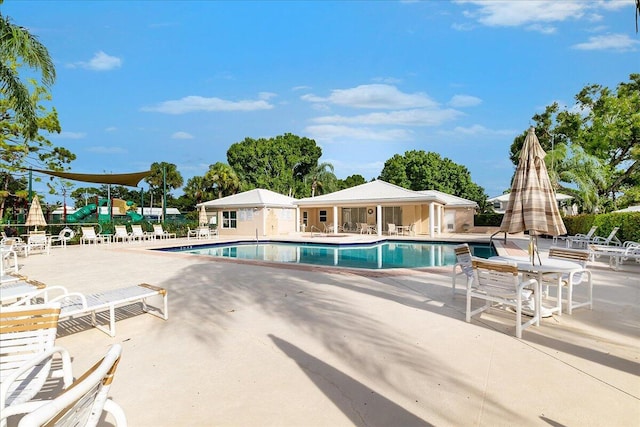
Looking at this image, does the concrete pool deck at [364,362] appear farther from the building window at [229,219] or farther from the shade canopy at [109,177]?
the building window at [229,219]

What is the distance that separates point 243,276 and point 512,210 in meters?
5.85

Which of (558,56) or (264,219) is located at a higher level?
(558,56)

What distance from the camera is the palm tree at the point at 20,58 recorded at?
9.66m

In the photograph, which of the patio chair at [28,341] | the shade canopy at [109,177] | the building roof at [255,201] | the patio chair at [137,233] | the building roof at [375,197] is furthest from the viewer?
the building roof at [255,201]

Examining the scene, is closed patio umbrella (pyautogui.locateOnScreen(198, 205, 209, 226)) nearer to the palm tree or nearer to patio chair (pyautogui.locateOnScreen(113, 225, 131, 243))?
patio chair (pyautogui.locateOnScreen(113, 225, 131, 243))

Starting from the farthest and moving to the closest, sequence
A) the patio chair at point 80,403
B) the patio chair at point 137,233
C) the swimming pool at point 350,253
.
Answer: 1. the patio chair at point 137,233
2. the swimming pool at point 350,253
3. the patio chair at point 80,403

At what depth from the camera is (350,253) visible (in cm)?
1611

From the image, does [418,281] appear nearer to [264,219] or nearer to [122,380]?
[122,380]

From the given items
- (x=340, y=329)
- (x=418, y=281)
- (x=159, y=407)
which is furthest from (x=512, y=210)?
(x=159, y=407)

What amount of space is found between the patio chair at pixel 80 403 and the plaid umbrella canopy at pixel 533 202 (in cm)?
552

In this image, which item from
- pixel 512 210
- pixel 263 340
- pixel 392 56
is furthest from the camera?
pixel 392 56

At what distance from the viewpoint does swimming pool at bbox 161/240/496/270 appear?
13148mm

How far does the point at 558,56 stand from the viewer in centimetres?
2464

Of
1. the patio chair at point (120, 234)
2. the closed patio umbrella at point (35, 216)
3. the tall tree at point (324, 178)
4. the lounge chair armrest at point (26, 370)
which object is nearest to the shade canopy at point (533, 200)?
the lounge chair armrest at point (26, 370)
